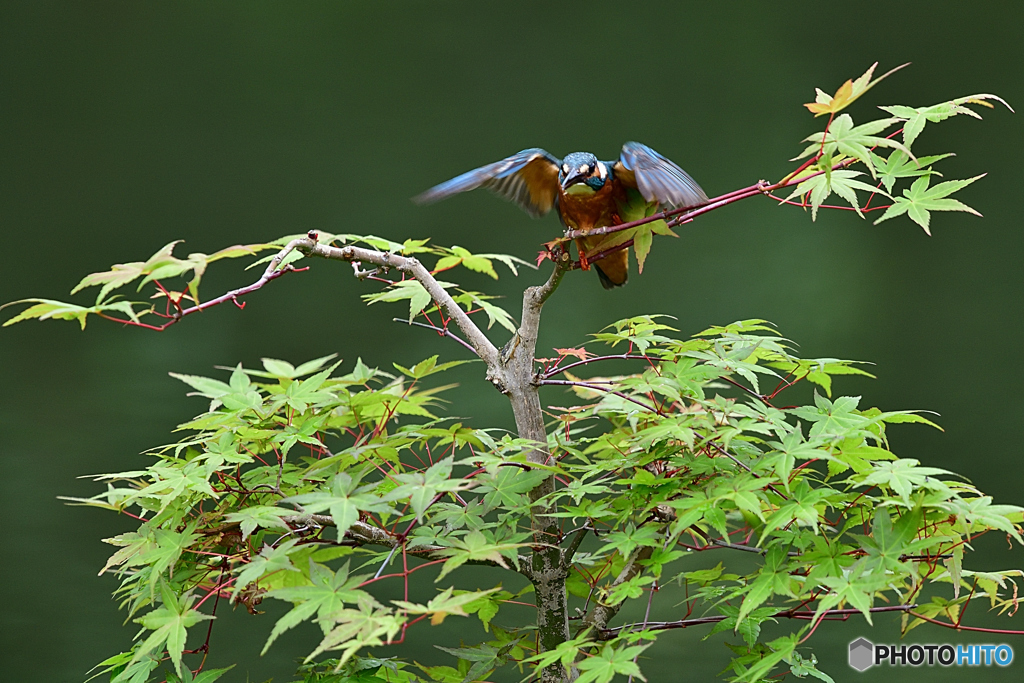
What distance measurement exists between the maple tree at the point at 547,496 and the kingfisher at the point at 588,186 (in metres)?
0.04

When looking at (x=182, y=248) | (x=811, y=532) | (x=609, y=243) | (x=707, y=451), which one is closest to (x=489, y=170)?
(x=609, y=243)

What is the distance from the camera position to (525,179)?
1258 mm

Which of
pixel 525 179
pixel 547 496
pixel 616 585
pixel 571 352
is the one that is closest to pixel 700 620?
pixel 616 585

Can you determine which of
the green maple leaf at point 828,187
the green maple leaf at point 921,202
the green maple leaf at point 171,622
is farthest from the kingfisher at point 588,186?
the green maple leaf at point 171,622

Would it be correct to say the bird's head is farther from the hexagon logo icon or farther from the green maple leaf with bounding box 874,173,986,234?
the hexagon logo icon

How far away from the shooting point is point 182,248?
220cm

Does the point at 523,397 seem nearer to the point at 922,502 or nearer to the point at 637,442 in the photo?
the point at 637,442

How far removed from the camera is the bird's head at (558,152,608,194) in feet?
3.61

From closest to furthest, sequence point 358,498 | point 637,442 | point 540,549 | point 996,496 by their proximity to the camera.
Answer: point 358,498 → point 637,442 → point 540,549 → point 996,496

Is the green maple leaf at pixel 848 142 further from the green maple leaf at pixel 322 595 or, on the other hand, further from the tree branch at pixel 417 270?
the green maple leaf at pixel 322 595

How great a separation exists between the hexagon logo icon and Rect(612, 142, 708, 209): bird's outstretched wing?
939 mm

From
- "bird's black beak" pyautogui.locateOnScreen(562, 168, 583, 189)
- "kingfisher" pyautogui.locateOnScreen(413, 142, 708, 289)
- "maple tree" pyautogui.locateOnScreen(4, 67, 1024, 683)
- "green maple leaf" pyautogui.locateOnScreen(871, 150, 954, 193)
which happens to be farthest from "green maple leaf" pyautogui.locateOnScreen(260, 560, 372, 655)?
"green maple leaf" pyautogui.locateOnScreen(871, 150, 954, 193)

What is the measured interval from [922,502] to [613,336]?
39cm

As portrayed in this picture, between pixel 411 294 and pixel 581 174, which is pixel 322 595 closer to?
pixel 411 294
